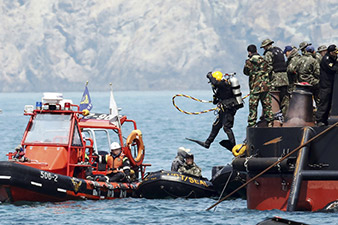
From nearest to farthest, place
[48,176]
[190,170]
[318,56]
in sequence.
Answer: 1. [48,176]
2. [318,56]
3. [190,170]

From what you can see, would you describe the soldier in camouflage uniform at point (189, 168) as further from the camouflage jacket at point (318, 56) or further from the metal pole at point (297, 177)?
the metal pole at point (297, 177)

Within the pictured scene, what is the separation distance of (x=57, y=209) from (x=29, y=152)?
2.53m

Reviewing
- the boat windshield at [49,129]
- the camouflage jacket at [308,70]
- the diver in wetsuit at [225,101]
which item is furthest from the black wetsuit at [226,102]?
the boat windshield at [49,129]

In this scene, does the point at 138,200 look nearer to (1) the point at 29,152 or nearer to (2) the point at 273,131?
(1) the point at 29,152

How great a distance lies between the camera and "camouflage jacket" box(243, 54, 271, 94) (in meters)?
18.6

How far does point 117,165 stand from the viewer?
22.4 m

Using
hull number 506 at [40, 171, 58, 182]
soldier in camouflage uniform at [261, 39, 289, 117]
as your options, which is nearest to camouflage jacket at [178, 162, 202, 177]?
soldier in camouflage uniform at [261, 39, 289, 117]

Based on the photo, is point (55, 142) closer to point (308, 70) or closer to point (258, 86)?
point (258, 86)

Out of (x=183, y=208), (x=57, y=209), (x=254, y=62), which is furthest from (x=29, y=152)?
(x=254, y=62)

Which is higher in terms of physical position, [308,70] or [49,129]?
[308,70]

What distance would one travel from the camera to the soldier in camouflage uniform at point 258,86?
727 inches

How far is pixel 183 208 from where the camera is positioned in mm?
19734

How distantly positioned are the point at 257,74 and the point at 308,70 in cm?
120

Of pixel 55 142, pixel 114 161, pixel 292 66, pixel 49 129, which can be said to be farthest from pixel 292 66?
pixel 49 129
